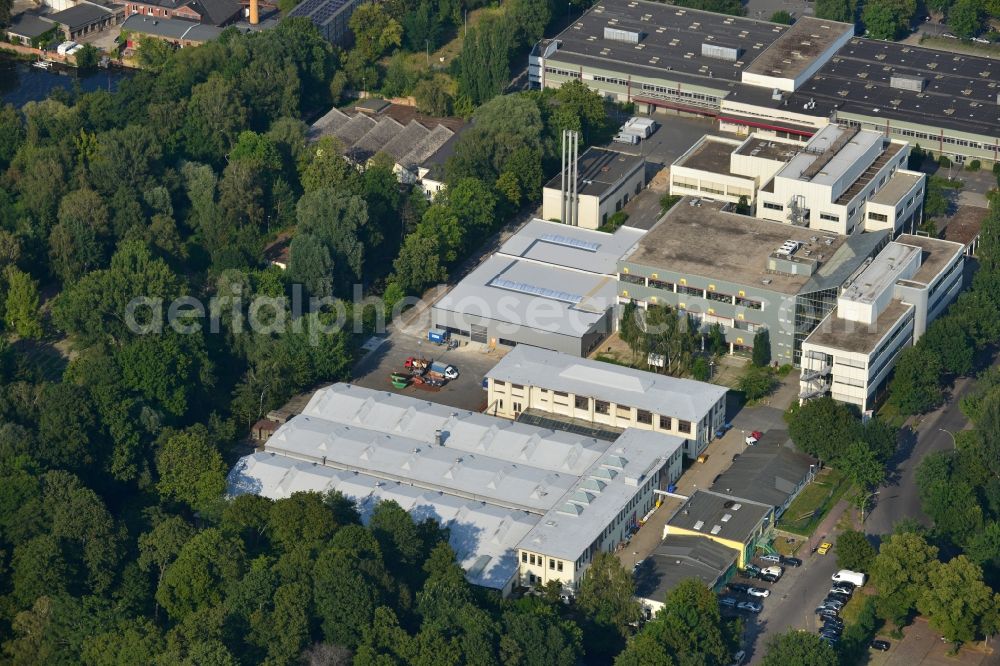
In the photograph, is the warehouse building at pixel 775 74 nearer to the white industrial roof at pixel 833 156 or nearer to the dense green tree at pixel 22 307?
the white industrial roof at pixel 833 156

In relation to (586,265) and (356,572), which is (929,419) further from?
(356,572)

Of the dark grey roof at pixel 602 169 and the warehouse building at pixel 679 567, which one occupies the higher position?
the warehouse building at pixel 679 567

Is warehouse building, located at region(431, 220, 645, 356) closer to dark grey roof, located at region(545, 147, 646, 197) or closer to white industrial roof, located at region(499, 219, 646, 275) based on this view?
white industrial roof, located at region(499, 219, 646, 275)

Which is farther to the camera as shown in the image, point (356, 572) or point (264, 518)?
A: point (264, 518)

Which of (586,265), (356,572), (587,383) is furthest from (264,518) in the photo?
(586,265)

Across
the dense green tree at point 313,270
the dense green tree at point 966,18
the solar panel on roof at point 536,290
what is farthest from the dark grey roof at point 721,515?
the dense green tree at point 966,18

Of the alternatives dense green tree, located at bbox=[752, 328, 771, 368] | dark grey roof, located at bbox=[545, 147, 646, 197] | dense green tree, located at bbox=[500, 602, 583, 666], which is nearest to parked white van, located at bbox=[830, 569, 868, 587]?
dense green tree, located at bbox=[500, 602, 583, 666]
